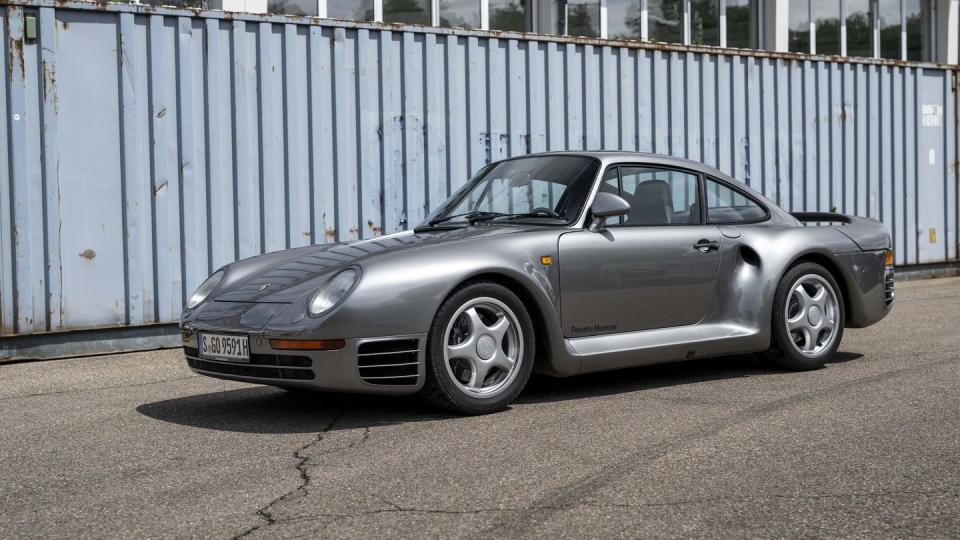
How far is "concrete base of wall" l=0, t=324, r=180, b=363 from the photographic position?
26.3ft

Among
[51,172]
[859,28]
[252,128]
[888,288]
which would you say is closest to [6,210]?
[51,172]

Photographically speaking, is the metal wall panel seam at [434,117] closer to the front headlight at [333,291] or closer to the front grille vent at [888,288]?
the front grille vent at [888,288]

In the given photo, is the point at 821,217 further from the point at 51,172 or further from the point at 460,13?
the point at 460,13

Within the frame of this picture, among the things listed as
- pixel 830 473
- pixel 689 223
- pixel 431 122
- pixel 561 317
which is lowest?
pixel 830 473

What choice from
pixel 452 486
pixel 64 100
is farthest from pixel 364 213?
pixel 452 486

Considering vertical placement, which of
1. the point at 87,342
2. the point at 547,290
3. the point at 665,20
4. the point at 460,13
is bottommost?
the point at 87,342

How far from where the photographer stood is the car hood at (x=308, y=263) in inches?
204

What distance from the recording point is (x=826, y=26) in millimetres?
18000

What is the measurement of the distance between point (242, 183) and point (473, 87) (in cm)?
231

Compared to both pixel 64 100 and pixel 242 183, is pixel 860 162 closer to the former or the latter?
pixel 242 183

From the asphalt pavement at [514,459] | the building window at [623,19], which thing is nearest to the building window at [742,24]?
the building window at [623,19]

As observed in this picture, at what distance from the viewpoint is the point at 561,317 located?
5.57 metres

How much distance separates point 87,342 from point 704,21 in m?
11.3

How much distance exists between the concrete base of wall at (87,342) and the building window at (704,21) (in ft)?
34.4
